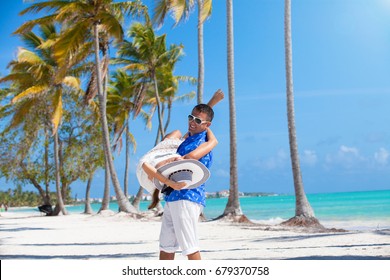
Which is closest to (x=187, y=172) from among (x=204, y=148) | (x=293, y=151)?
(x=204, y=148)

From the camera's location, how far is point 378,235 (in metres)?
8.28

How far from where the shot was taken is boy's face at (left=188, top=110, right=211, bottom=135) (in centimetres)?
324

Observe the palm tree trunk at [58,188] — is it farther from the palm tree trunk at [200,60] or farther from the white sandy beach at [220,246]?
the white sandy beach at [220,246]

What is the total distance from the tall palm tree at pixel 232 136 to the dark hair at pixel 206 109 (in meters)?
9.56

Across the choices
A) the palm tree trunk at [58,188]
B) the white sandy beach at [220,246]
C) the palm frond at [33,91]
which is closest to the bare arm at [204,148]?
the white sandy beach at [220,246]

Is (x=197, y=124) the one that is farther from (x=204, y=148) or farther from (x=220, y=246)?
(x=220, y=246)

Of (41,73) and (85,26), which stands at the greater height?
(85,26)

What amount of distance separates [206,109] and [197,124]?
Answer: 10 cm

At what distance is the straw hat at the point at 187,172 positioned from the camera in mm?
3080

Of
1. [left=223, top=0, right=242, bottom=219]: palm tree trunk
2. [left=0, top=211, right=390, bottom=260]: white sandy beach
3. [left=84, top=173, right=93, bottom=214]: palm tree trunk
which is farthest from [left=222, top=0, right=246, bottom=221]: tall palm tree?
[left=84, top=173, right=93, bottom=214]: palm tree trunk

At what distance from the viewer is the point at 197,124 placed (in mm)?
3250

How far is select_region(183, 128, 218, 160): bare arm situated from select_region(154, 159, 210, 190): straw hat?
0.05 metres
